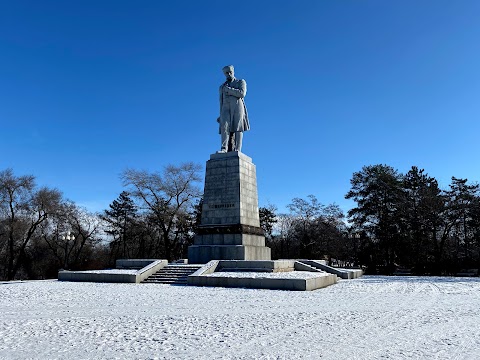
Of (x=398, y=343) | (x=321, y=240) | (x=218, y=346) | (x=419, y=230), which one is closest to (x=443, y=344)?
(x=398, y=343)

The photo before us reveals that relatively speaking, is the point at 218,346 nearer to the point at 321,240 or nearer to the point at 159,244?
the point at 321,240

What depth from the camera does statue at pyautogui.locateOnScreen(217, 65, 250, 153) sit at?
1964 cm

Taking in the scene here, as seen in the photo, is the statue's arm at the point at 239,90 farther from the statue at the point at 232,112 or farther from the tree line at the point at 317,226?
the tree line at the point at 317,226

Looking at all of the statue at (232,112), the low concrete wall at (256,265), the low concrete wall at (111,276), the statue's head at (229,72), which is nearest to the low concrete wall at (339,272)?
the low concrete wall at (256,265)

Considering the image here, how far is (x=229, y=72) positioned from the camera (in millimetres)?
19875

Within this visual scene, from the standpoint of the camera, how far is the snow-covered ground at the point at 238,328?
4.46 m

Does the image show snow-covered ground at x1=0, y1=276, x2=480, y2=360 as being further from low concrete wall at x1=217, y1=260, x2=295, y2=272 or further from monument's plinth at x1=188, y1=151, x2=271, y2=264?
monument's plinth at x1=188, y1=151, x2=271, y2=264

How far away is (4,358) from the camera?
13.5ft

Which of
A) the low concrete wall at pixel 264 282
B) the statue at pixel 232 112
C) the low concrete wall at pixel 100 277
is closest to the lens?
the low concrete wall at pixel 264 282

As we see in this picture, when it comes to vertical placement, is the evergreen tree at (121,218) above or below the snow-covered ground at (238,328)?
above

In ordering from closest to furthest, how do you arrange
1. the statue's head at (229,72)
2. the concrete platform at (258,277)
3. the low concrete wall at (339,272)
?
1. the concrete platform at (258,277)
2. the low concrete wall at (339,272)
3. the statue's head at (229,72)

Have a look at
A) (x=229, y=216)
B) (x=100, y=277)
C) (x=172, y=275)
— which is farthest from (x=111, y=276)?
(x=229, y=216)

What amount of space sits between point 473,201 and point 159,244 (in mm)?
30966

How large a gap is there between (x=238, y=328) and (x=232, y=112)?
594 inches
